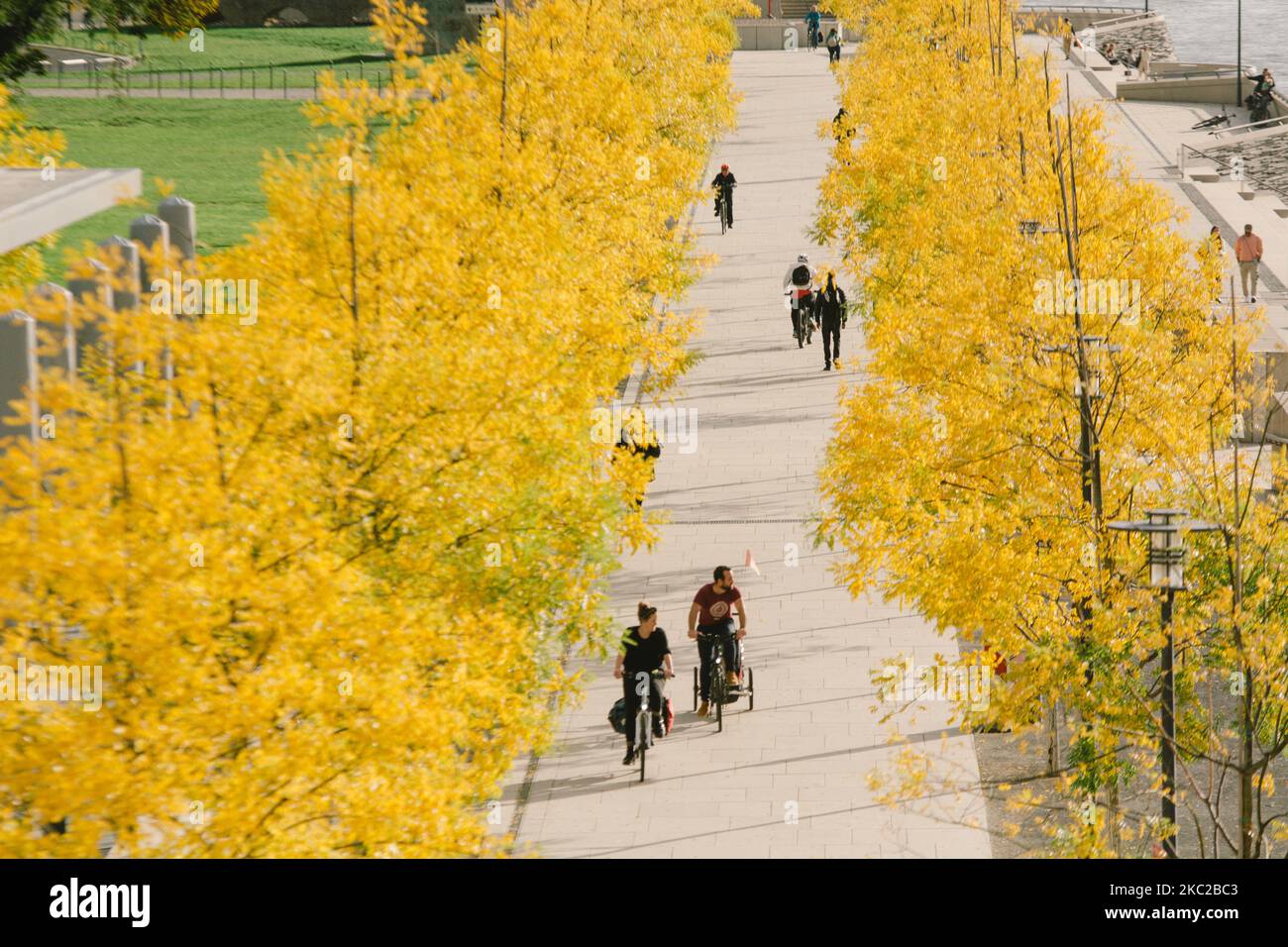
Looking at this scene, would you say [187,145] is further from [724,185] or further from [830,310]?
[830,310]

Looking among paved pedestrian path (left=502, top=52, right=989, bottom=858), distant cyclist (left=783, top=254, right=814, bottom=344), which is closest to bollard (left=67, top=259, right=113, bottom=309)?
paved pedestrian path (left=502, top=52, right=989, bottom=858)

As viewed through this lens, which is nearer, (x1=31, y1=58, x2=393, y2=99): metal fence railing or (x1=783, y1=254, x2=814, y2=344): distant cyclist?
(x1=783, y1=254, x2=814, y2=344): distant cyclist

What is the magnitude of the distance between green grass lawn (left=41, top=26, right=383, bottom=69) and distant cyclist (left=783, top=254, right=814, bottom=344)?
51.3 m

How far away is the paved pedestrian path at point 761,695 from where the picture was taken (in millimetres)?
15938

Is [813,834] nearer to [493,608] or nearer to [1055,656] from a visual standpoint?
[1055,656]

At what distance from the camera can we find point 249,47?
87062 millimetres

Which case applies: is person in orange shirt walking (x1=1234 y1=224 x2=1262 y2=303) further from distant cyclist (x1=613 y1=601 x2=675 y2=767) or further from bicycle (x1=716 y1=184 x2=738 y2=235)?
A: distant cyclist (x1=613 y1=601 x2=675 y2=767)

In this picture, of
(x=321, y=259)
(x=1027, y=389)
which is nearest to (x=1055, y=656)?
(x=1027, y=389)

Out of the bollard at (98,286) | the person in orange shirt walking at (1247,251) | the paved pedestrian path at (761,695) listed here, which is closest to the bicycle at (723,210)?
the paved pedestrian path at (761,695)

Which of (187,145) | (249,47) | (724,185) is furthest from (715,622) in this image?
(249,47)

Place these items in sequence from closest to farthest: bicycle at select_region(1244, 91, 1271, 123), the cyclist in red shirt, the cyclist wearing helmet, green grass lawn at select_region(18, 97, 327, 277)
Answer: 1. the cyclist in red shirt
2. the cyclist wearing helmet
3. green grass lawn at select_region(18, 97, 327, 277)
4. bicycle at select_region(1244, 91, 1271, 123)

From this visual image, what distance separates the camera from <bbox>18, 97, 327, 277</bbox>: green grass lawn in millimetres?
49594
